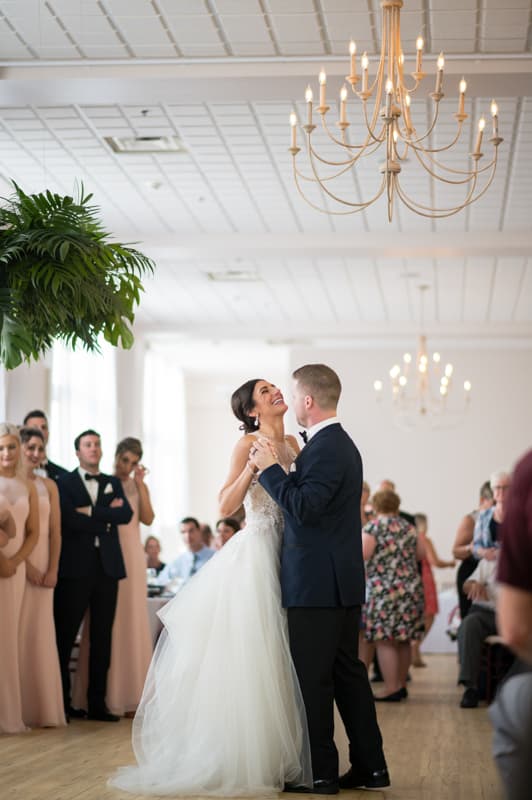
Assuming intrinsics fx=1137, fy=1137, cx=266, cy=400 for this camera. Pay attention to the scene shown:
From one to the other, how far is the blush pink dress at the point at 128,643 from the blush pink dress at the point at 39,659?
0.48 m

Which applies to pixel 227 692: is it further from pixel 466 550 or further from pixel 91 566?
pixel 466 550

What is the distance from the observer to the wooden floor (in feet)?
14.4

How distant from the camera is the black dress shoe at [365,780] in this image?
4.30 metres

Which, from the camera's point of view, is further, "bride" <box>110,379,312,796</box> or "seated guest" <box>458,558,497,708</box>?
"seated guest" <box>458,558,497,708</box>

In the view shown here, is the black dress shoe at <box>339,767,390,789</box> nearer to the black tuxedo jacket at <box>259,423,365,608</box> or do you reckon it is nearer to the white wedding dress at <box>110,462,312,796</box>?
the white wedding dress at <box>110,462,312,796</box>

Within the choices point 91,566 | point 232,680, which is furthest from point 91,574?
point 232,680

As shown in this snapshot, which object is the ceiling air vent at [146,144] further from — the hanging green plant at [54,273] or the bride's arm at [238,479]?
the bride's arm at [238,479]

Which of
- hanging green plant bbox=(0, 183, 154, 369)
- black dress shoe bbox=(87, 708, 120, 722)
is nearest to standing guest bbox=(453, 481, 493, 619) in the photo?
black dress shoe bbox=(87, 708, 120, 722)

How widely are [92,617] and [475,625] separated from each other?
2.71 metres

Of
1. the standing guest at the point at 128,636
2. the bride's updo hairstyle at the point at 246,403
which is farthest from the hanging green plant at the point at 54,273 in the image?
the standing guest at the point at 128,636

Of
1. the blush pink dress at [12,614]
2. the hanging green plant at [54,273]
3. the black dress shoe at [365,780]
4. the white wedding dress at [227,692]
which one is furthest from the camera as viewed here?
the blush pink dress at [12,614]

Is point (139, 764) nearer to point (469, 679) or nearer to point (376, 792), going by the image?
point (376, 792)

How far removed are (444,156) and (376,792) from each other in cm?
539

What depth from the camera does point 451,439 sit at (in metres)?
17.1
